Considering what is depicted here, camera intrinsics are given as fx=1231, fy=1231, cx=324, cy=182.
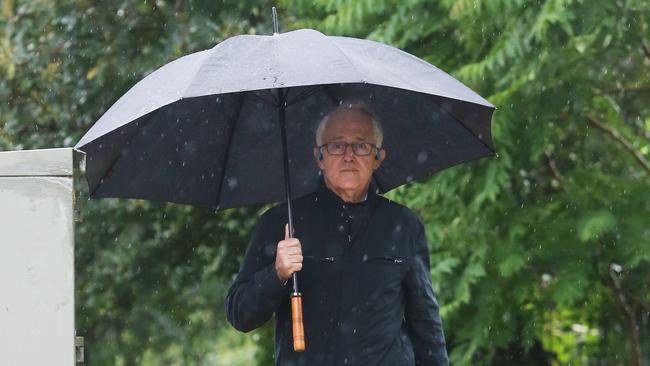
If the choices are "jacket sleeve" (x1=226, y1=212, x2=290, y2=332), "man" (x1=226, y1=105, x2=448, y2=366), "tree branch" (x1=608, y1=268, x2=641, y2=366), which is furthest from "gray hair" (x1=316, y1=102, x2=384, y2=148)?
"tree branch" (x1=608, y1=268, x2=641, y2=366)

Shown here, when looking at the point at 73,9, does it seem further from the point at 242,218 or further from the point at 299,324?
the point at 299,324

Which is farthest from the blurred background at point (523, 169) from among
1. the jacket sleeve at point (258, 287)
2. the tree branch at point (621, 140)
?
the jacket sleeve at point (258, 287)

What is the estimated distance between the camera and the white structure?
9.82 feet

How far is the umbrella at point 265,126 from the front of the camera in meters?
3.91

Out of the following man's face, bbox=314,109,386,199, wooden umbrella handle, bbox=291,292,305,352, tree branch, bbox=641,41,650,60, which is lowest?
wooden umbrella handle, bbox=291,292,305,352

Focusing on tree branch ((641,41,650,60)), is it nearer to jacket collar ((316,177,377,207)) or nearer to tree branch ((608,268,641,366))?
tree branch ((608,268,641,366))

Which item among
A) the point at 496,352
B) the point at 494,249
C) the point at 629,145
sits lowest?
the point at 496,352

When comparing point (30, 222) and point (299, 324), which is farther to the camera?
point (299, 324)

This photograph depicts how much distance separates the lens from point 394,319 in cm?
400

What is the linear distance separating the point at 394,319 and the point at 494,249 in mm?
3474

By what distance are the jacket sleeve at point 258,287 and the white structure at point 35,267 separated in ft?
3.19

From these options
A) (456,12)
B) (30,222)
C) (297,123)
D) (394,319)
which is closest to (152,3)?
(456,12)

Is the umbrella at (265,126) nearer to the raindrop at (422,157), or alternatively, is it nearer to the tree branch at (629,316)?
the raindrop at (422,157)

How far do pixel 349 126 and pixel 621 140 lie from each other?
3936 mm
